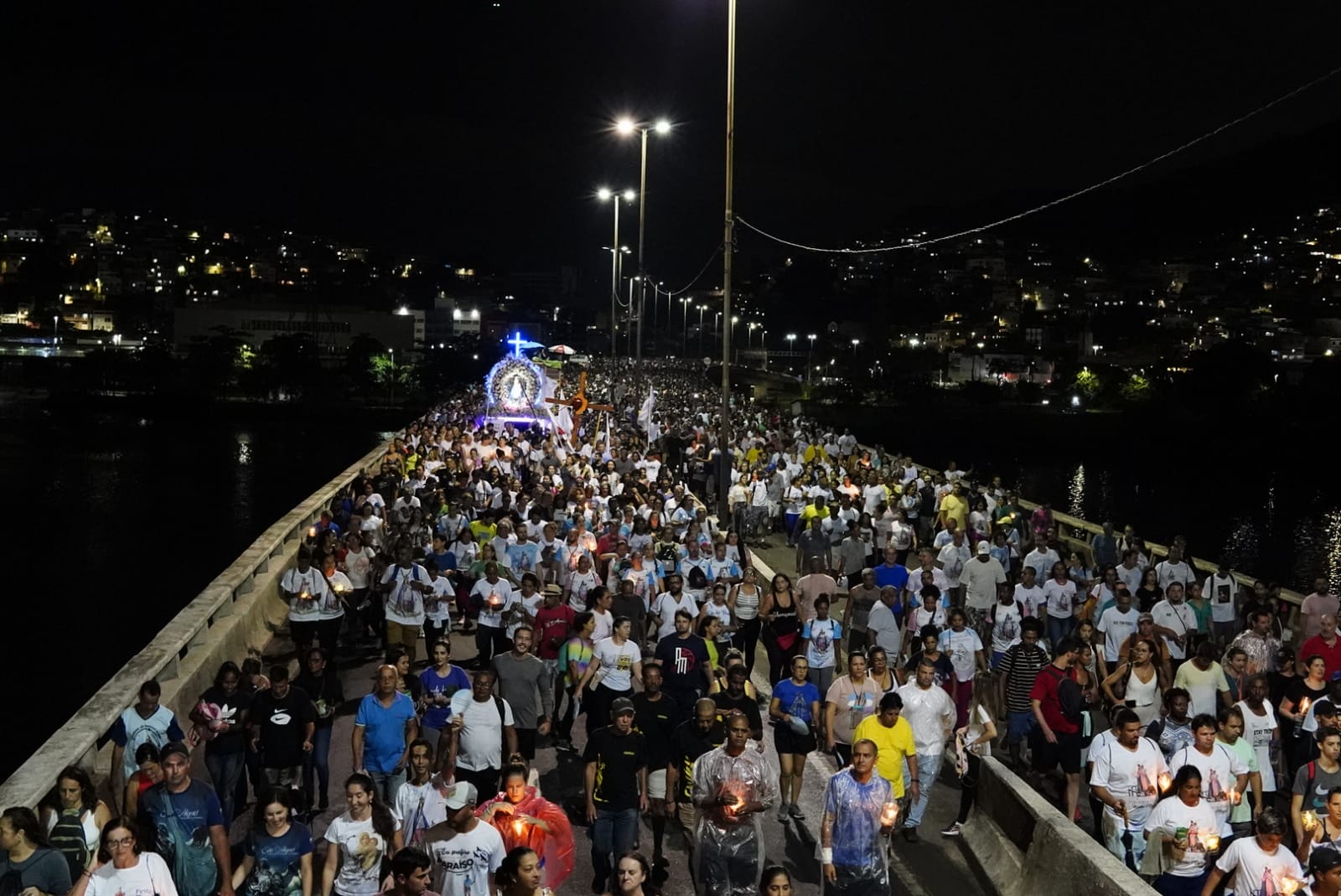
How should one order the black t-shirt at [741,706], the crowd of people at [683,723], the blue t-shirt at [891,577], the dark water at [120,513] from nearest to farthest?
the crowd of people at [683,723] → the black t-shirt at [741,706] → the blue t-shirt at [891,577] → the dark water at [120,513]

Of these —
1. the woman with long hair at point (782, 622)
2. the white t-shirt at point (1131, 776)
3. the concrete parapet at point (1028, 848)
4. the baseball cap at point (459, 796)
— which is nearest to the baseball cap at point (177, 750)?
the baseball cap at point (459, 796)

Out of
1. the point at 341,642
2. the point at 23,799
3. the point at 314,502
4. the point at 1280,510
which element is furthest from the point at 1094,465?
the point at 23,799

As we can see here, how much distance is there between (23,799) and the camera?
24.7 ft

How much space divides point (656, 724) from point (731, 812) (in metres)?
1.15

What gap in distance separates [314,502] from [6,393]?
107 metres

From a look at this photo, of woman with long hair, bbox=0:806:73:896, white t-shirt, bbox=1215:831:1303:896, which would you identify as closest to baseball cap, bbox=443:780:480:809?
woman with long hair, bbox=0:806:73:896

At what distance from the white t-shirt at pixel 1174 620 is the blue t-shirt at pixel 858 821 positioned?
6.01 m

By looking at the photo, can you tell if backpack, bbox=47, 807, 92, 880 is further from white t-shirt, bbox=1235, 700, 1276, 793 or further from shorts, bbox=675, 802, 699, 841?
white t-shirt, bbox=1235, 700, 1276, 793

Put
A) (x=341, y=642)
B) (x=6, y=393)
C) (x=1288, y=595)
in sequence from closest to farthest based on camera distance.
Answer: (x=341, y=642), (x=1288, y=595), (x=6, y=393)

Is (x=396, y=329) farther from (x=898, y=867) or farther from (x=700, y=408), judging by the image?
(x=898, y=867)

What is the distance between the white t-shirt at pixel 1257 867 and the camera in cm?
608

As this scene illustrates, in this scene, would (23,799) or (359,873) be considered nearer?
(359,873)

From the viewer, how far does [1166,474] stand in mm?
78625

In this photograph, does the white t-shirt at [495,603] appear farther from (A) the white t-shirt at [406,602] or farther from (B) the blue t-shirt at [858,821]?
(B) the blue t-shirt at [858,821]
